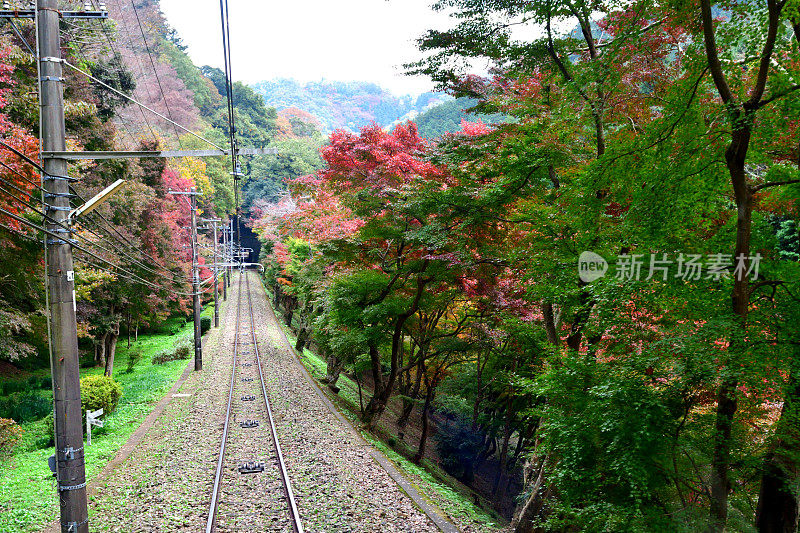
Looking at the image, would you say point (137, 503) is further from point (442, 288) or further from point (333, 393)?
point (333, 393)

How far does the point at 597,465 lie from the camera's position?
5.17m

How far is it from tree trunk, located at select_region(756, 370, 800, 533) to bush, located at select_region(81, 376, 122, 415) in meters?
14.2

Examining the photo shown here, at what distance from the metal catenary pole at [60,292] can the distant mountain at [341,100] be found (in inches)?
4015

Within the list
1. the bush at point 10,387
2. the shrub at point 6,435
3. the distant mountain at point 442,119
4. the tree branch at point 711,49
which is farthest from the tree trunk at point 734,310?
the distant mountain at point 442,119

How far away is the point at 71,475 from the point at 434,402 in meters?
16.4

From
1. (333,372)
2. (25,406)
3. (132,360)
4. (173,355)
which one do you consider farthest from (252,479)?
(173,355)

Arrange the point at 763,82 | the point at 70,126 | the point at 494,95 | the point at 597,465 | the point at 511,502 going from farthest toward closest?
the point at 511,502 → the point at 70,126 → the point at 494,95 → the point at 597,465 → the point at 763,82

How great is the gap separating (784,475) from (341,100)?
12207 cm

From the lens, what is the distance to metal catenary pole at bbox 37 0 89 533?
5402 millimetres

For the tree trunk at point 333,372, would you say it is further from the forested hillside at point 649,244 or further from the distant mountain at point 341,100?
the distant mountain at point 341,100

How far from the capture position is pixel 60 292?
5.62 metres

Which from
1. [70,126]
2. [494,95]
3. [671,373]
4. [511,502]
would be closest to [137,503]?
[671,373]

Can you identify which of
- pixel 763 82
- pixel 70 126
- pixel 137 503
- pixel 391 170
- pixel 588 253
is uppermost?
pixel 70 126

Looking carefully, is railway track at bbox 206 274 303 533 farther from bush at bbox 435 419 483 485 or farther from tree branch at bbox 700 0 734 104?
tree branch at bbox 700 0 734 104
